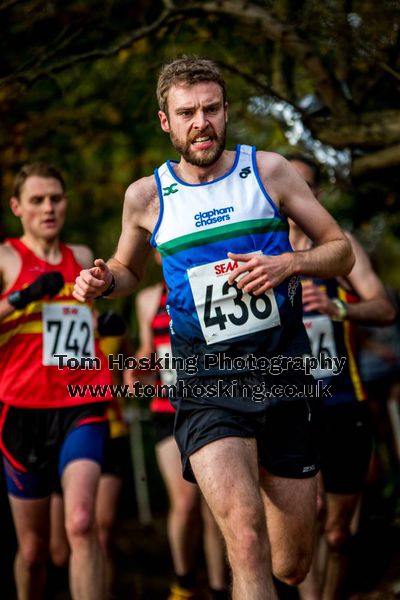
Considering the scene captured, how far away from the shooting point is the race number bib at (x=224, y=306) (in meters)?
3.98

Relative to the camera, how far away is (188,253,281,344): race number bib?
3982 millimetres

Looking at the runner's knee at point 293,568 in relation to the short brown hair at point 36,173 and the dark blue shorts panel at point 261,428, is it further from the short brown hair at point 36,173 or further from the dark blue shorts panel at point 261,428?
the short brown hair at point 36,173

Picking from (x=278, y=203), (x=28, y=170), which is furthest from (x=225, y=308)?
(x=28, y=170)

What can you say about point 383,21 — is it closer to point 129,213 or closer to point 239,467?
point 129,213

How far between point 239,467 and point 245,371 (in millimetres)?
445

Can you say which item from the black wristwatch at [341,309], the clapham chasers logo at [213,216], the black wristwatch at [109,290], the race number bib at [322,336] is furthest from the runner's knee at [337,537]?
the clapham chasers logo at [213,216]

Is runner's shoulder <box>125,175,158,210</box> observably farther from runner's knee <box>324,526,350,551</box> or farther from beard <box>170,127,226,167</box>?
runner's knee <box>324,526,350,551</box>

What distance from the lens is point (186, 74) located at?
161 inches

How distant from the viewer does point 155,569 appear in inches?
337

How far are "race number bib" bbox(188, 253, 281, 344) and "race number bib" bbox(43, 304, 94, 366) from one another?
5.47 ft

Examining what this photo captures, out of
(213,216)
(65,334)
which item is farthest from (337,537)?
(213,216)

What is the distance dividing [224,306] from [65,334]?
1.75 m

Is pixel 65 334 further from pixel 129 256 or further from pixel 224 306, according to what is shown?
pixel 224 306

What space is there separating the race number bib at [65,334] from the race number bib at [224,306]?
1.67 metres
